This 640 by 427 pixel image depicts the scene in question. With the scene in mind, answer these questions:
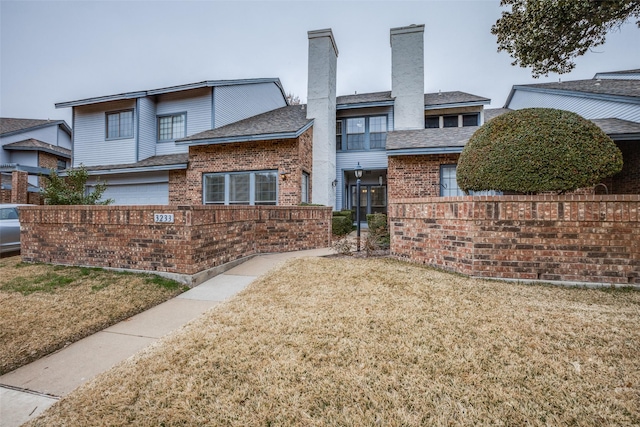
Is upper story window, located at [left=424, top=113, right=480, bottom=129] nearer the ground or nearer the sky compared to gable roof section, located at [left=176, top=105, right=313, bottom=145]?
nearer the sky

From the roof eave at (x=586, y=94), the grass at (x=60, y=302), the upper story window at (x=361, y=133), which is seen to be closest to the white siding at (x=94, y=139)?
the grass at (x=60, y=302)

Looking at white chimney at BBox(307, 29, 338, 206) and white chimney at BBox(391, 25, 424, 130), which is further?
white chimney at BBox(391, 25, 424, 130)

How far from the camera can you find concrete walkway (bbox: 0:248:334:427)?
2195mm

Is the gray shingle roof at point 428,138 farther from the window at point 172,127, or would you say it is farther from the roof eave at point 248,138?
the window at point 172,127

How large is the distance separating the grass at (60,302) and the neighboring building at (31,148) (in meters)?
19.9

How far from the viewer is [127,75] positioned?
Answer: 3719 centimetres

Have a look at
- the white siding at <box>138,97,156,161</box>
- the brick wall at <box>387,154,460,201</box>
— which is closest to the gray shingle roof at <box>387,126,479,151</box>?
the brick wall at <box>387,154,460,201</box>

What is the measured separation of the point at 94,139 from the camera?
536 inches

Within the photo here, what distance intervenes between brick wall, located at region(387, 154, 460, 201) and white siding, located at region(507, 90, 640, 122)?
5655mm

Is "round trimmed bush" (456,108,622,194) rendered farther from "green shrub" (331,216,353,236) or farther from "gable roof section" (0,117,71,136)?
"gable roof section" (0,117,71,136)

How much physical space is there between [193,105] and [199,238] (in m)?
10.0

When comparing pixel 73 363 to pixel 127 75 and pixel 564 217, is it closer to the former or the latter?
pixel 564 217

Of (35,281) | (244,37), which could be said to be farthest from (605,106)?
(244,37)

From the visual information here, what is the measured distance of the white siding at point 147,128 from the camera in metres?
12.7
